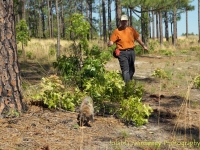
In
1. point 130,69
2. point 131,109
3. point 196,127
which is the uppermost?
point 130,69

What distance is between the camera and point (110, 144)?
3.33 meters

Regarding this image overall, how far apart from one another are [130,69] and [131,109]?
93.5 inches

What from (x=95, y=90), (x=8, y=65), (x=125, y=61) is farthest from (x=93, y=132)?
(x=125, y=61)

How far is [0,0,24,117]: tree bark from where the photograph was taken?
3844 mm

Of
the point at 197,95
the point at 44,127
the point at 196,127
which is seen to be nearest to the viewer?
the point at 44,127

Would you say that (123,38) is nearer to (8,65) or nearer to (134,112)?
(134,112)

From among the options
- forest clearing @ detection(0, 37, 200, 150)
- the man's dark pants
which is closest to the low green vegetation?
forest clearing @ detection(0, 37, 200, 150)

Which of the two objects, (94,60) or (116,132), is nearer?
(116,132)

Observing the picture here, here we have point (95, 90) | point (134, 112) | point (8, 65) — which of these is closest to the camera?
point (8, 65)

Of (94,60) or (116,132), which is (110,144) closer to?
(116,132)

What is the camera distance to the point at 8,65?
153 inches

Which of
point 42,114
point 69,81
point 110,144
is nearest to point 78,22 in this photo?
point 69,81

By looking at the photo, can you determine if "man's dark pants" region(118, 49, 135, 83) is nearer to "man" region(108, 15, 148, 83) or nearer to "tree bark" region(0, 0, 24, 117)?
"man" region(108, 15, 148, 83)

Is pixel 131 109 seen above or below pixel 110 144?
above
